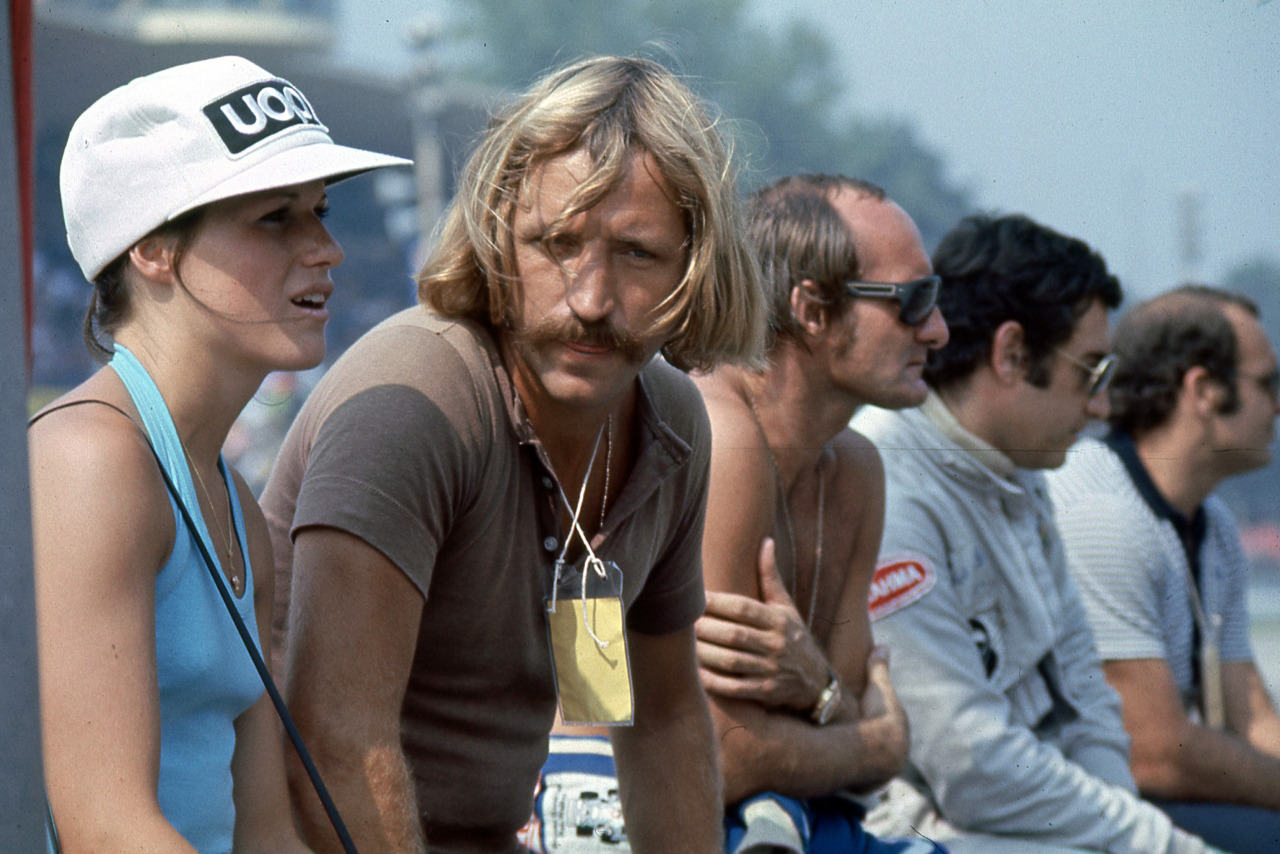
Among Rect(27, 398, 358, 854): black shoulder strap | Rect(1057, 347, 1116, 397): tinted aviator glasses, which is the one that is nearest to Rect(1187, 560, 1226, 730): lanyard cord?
Rect(1057, 347, 1116, 397): tinted aviator glasses

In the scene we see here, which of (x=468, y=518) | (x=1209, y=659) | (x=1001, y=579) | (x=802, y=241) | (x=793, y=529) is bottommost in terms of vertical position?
(x=1209, y=659)

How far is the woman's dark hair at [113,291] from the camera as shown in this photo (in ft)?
4.42

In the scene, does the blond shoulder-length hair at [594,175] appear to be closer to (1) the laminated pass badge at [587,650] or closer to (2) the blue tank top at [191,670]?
(1) the laminated pass badge at [587,650]

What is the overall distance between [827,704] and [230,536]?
3.75ft

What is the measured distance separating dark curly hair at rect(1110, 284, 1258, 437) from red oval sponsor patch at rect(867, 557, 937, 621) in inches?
41.8

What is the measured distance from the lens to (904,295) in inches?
90.8

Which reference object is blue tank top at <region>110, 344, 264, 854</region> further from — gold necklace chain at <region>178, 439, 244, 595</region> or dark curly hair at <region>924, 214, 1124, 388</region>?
dark curly hair at <region>924, 214, 1124, 388</region>

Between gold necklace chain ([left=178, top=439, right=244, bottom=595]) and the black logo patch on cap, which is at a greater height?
the black logo patch on cap

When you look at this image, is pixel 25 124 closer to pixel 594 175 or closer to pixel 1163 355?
pixel 594 175

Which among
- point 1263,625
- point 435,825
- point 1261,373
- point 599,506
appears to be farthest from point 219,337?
point 1263,625

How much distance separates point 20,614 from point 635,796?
4.32ft

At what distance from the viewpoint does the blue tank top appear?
128 cm

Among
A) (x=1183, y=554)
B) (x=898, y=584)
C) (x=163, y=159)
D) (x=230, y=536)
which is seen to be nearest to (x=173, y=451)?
(x=230, y=536)

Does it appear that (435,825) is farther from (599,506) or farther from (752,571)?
(752,571)
